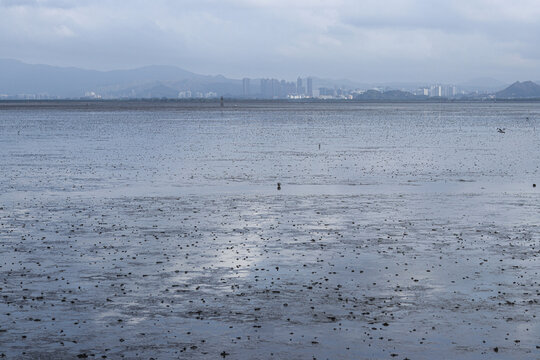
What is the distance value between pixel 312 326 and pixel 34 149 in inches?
2366

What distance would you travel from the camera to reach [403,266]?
22469 mm

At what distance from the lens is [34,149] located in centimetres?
7194

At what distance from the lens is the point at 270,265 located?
74.4 feet

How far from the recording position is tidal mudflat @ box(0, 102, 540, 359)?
634 inches

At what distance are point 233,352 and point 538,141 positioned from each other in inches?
2880

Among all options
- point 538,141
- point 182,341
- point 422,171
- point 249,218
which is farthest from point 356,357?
point 538,141

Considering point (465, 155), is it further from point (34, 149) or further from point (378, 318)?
point (378, 318)

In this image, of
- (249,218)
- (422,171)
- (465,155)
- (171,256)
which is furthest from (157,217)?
(465,155)

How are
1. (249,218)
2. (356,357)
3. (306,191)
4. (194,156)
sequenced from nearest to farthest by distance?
(356,357), (249,218), (306,191), (194,156)

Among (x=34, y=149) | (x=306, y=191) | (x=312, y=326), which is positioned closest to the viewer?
(x=312, y=326)

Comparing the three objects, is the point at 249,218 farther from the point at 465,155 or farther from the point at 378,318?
the point at 465,155

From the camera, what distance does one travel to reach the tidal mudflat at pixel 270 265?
16.1 meters

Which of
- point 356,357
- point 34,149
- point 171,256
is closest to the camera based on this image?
point 356,357

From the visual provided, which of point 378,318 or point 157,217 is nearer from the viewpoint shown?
point 378,318
